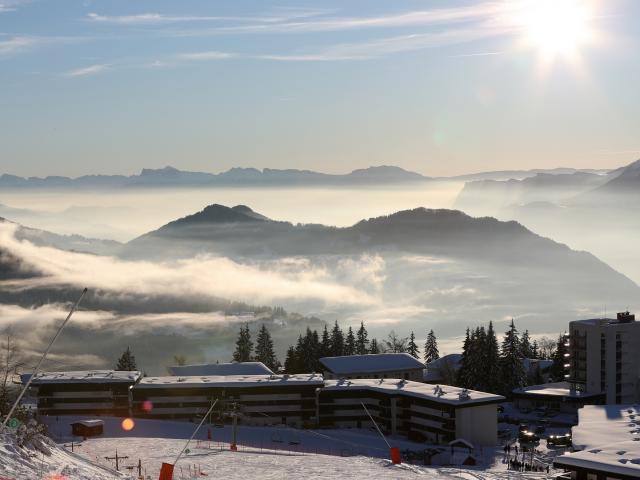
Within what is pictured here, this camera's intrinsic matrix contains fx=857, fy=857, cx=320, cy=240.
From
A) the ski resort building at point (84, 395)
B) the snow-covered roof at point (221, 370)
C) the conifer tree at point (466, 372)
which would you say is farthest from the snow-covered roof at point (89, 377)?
the conifer tree at point (466, 372)

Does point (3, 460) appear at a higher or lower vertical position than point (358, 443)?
higher

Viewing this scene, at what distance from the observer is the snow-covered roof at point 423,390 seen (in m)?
109

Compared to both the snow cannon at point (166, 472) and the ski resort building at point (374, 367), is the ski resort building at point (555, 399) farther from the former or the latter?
the snow cannon at point (166, 472)

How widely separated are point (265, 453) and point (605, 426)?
3601 centimetres

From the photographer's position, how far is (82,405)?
396ft

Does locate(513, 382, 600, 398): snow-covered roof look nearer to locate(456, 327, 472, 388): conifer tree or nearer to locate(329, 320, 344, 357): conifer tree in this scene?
locate(456, 327, 472, 388): conifer tree

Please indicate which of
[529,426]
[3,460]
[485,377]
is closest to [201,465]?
[3,460]

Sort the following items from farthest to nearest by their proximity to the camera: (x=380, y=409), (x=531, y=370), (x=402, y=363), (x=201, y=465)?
(x=531, y=370)
(x=402, y=363)
(x=380, y=409)
(x=201, y=465)

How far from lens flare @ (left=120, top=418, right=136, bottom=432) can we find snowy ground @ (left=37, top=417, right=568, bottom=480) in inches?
28.1

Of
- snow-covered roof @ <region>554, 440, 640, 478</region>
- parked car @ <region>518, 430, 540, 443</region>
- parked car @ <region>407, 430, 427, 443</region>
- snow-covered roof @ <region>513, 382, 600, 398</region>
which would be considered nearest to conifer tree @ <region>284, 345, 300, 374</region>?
snow-covered roof @ <region>513, 382, 600, 398</region>

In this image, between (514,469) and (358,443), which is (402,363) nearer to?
(358,443)

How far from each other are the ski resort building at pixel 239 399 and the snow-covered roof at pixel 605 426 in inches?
1493

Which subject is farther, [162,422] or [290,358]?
[290,358]

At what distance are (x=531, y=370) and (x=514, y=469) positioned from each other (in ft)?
296
